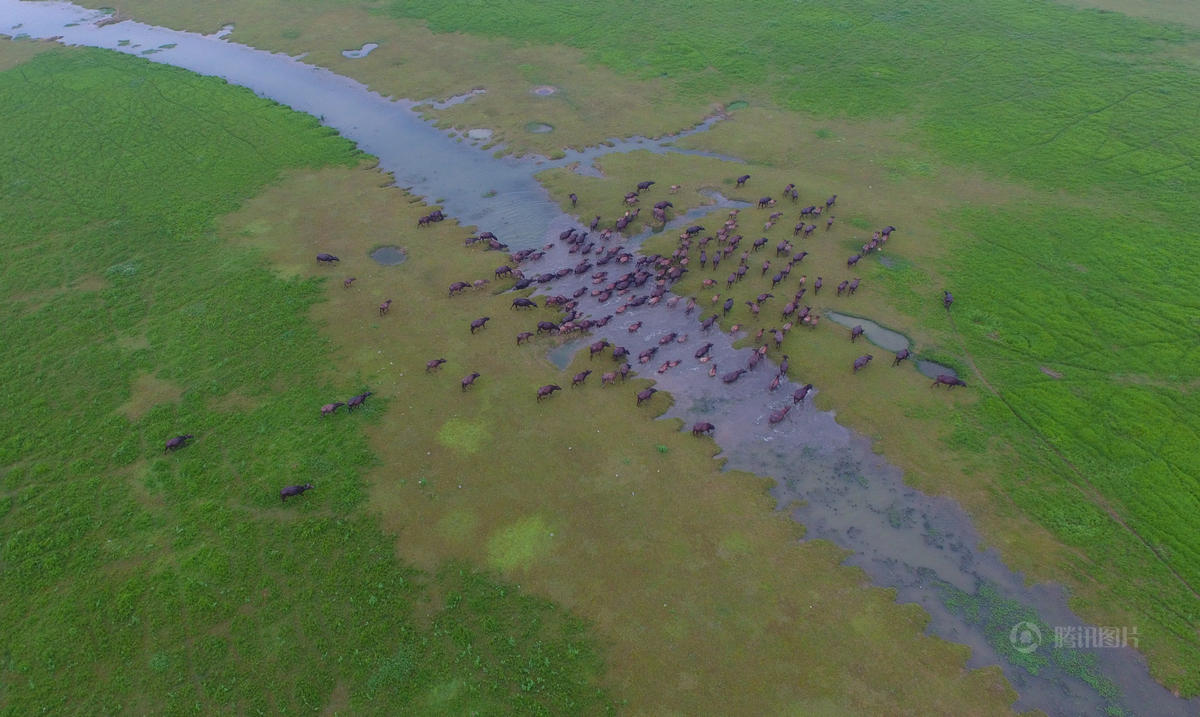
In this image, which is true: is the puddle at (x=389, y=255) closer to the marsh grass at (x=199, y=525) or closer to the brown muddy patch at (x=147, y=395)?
the marsh grass at (x=199, y=525)

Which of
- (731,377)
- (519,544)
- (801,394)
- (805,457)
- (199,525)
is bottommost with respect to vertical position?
(519,544)

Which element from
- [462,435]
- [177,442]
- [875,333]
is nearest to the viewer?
[177,442]

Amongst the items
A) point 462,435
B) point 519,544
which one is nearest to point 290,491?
point 462,435

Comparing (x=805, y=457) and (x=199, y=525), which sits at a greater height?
(x=805, y=457)

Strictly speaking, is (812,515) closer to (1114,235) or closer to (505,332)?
(505,332)

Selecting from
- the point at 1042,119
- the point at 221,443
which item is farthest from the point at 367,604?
the point at 1042,119

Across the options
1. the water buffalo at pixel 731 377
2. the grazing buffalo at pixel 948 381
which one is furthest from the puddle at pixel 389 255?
the grazing buffalo at pixel 948 381

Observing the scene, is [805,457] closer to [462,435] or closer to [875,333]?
[875,333]

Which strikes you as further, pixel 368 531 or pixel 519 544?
pixel 368 531

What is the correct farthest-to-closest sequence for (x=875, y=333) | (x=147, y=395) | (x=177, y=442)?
(x=875, y=333) < (x=147, y=395) < (x=177, y=442)
